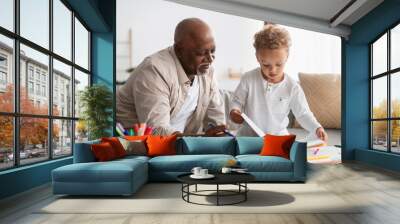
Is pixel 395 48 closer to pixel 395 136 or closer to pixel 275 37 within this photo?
pixel 395 136

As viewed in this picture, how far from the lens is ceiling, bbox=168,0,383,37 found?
804 centimetres

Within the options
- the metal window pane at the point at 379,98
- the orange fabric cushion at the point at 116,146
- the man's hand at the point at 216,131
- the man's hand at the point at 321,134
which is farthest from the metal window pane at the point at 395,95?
the orange fabric cushion at the point at 116,146

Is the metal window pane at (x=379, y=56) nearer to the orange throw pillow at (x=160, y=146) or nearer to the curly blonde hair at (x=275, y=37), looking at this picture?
the curly blonde hair at (x=275, y=37)

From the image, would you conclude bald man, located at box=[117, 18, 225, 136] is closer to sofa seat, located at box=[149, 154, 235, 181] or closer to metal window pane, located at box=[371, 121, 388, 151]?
sofa seat, located at box=[149, 154, 235, 181]

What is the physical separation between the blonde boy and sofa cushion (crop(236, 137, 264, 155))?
1490mm

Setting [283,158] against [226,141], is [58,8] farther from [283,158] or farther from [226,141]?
[283,158]

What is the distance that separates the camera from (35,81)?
573cm

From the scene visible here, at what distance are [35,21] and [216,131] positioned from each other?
12.9 feet

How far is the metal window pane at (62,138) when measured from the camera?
6492 mm

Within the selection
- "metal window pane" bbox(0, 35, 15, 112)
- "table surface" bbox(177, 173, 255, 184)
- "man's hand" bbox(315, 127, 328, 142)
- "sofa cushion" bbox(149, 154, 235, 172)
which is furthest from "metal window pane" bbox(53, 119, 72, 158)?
"man's hand" bbox(315, 127, 328, 142)

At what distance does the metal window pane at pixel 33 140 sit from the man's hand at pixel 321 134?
5.46m

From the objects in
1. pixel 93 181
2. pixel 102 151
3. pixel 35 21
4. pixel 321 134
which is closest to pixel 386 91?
pixel 321 134

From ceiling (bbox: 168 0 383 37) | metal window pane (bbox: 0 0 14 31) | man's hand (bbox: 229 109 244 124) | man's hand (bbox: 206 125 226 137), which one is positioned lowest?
man's hand (bbox: 206 125 226 137)

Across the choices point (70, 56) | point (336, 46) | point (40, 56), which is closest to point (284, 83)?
point (336, 46)
